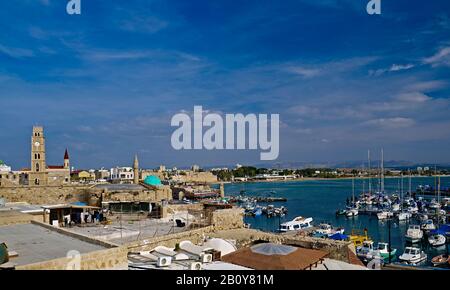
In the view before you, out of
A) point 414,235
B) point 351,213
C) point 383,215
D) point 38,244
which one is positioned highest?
point 38,244

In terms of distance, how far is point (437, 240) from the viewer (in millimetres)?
25781

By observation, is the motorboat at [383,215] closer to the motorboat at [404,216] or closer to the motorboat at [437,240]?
the motorboat at [404,216]

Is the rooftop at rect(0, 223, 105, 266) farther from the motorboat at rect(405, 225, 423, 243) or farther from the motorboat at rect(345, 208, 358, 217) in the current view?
the motorboat at rect(345, 208, 358, 217)

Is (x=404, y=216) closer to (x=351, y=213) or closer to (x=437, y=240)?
(x=351, y=213)

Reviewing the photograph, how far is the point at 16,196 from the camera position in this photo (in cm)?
1762

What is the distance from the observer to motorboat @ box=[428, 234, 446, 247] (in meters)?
25.7

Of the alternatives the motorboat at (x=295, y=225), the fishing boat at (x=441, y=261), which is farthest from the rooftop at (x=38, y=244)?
the motorboat at (x=295, y=225)

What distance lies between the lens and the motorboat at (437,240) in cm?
2572

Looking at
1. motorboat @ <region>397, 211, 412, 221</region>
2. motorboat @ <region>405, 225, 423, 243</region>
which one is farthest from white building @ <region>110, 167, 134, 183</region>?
motorboat @ <region>405, 225, 423, 243</region>

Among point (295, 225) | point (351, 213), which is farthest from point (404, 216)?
point (295, 225)

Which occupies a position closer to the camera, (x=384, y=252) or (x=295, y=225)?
(x=384, y=252)
